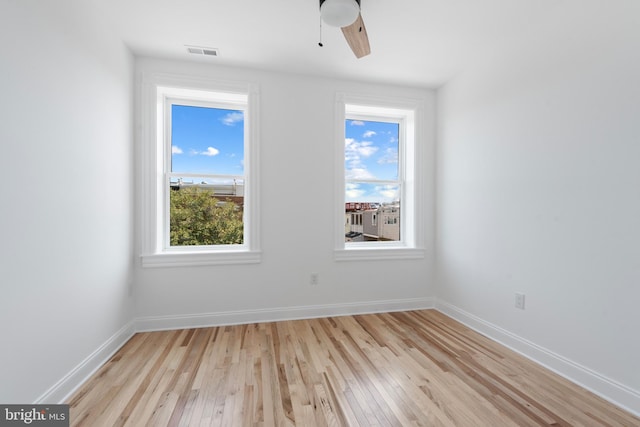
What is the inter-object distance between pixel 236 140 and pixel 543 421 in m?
3.27

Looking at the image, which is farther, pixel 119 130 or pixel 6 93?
pixel 119 130

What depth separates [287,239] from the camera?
9.71ft

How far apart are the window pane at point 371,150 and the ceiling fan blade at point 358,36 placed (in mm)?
1355

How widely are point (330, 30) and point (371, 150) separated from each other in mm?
1488

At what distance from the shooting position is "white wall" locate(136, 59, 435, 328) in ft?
9.00

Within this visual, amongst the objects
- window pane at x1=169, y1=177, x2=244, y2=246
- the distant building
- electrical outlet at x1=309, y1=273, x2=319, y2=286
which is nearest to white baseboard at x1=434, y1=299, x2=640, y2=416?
the distant building

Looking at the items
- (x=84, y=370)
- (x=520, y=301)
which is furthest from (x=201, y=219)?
(x=520, y=301)

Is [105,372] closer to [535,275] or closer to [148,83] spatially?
[148,83]

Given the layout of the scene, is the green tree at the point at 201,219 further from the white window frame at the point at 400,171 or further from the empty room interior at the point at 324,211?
the white window frame at the point at 400,171

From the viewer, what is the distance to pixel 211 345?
2.37 meters

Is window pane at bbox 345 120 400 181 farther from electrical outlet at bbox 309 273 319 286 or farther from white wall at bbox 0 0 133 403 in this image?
white wall at bbox 0 0 133 403

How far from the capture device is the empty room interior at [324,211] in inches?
61.7

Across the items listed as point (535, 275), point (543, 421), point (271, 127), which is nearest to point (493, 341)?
point (535, 275)

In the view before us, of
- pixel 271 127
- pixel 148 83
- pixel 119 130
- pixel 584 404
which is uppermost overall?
pixel 148 83
